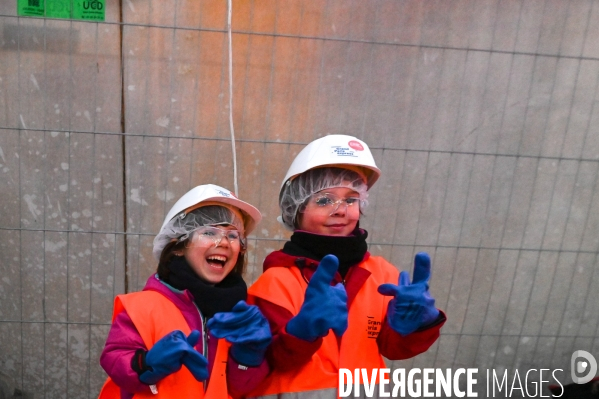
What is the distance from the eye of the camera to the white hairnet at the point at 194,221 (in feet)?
5.99

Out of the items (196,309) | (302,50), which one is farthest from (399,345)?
(302,50)

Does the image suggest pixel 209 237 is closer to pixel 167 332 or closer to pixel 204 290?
pixel 204 290

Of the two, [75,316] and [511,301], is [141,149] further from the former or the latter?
[511,301]

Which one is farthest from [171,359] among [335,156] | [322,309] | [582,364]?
[582,364]

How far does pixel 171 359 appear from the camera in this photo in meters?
1.47

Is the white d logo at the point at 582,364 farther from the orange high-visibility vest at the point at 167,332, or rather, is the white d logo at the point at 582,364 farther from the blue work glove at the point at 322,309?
the orange high-visibility vest at the point at 167,332

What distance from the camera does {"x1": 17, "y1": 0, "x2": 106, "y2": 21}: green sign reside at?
255 centimetres

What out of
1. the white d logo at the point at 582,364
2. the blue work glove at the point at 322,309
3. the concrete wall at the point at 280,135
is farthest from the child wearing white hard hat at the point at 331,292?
the white d logo at the point at 582,364

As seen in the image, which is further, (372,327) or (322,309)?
(372,327)

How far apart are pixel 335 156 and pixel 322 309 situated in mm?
548

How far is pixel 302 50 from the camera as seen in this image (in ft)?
8.84

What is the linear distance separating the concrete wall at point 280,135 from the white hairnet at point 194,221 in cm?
93

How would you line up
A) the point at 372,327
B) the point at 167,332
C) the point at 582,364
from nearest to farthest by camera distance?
the point at 167,332 < the point at 372,327 < the point at 582,364

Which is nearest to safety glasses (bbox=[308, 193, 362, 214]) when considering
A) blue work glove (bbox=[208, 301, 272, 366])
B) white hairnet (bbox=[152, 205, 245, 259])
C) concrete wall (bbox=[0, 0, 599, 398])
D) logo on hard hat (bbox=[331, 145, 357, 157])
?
logo on hard hat (bbox=[331, 145, 357, 157])
